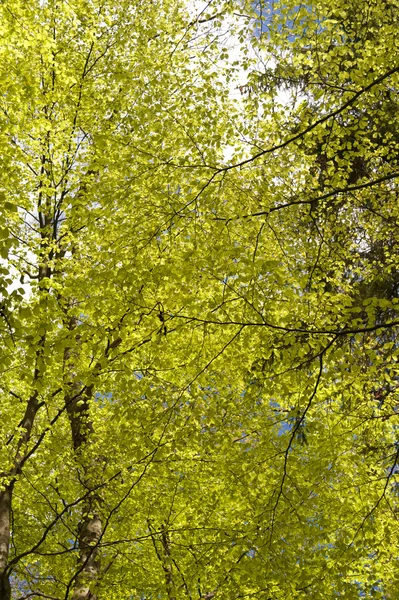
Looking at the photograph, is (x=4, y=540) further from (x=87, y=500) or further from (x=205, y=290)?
(x=205, y=290)

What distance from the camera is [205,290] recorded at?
763 centimetres

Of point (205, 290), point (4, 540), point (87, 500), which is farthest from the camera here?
point (87, 500)

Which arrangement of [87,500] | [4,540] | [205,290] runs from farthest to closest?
[87,500]
[4,540]
[205,290]

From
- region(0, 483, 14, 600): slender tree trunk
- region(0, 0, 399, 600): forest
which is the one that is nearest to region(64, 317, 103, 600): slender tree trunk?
region(0, 0, 399, 600): forest

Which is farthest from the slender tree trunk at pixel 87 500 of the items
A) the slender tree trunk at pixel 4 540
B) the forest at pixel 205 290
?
the slender tree trunk at pixel 4 540

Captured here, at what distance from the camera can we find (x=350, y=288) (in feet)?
31.5

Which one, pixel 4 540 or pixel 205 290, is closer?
pixel 205 290

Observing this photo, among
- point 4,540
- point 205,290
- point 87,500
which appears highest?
point 205,290

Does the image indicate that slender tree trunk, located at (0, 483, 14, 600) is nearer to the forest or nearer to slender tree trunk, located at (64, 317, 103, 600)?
the forest

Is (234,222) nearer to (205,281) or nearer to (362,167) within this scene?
(205,281)

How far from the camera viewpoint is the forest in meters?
6.26

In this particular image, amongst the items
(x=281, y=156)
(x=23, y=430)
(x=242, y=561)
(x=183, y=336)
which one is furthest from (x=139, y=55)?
(x=242, y=561)

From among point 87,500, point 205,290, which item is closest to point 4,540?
point 87,500

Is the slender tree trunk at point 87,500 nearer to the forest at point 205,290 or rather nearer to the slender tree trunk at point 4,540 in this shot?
the forest at point 205,290
